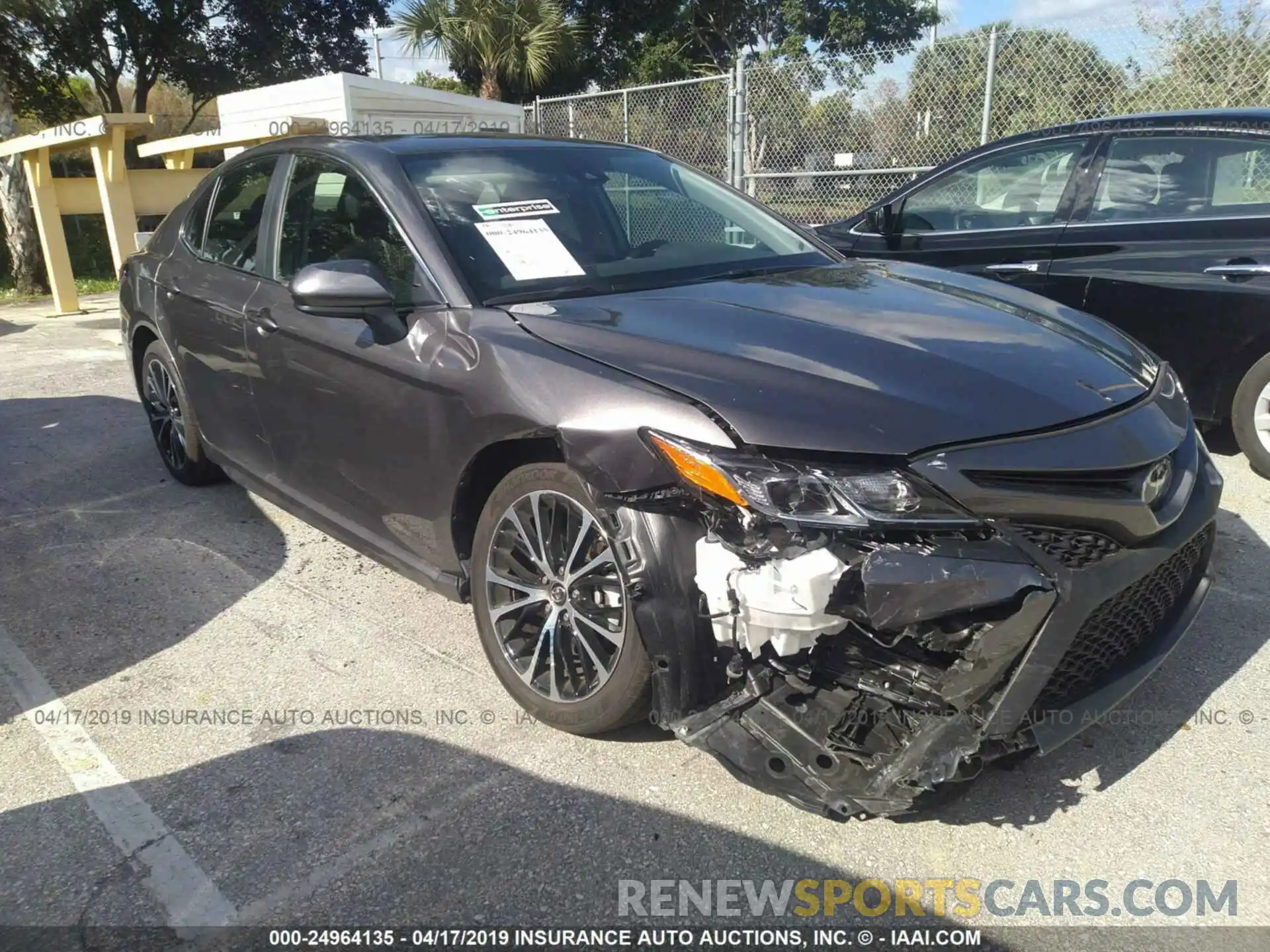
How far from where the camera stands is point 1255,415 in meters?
4.50

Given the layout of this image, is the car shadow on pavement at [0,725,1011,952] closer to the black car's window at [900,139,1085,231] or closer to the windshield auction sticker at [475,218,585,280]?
the windshield auction sticker at [475,218,585,280]

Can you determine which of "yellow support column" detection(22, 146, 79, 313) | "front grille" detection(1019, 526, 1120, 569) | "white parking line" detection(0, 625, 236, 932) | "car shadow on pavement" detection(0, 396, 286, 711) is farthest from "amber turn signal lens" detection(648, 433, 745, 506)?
"yellow support column" detection(22, 146, 79, 313)

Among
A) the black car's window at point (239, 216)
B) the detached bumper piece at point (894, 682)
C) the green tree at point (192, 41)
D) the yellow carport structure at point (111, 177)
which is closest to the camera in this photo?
the detached bumper piece at point (894, 682)

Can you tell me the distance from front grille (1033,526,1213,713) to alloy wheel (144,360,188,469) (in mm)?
4013

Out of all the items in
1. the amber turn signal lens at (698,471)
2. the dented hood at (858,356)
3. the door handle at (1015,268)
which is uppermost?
the dented hood at (858,356)

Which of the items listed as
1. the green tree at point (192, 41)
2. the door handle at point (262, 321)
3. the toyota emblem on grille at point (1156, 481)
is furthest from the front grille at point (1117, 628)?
the green tree at point (192, 41)

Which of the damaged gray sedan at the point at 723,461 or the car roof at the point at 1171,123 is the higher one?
the car roof at the point at 1171,123

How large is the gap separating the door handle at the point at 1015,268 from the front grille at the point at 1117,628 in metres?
2.85

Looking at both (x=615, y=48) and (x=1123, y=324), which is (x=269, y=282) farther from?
(x=615, y=48)

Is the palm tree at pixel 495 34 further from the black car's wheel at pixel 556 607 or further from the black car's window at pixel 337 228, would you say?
the black car's wheel at pixel 556 607

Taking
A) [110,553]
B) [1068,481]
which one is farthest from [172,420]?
[1068,481]

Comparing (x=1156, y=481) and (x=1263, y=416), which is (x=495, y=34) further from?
(x=1156, y=481)

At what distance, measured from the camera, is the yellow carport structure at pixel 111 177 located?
10.6m

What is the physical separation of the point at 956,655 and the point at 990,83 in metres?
7.16
